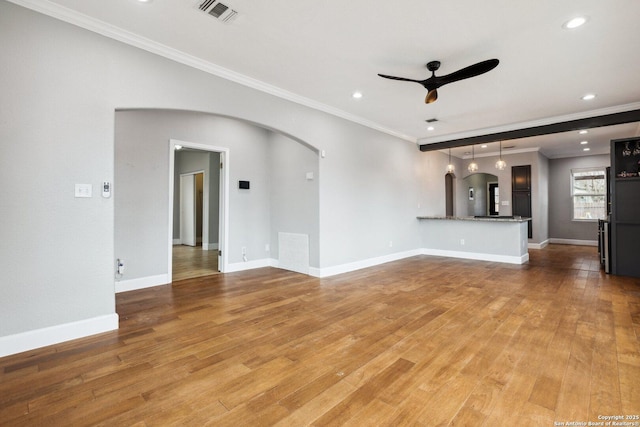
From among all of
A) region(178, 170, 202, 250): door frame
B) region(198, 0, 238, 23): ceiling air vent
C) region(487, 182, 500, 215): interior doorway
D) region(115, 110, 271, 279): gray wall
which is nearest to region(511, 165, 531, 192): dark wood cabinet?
region(487, 182, 500, 215): interior doorway

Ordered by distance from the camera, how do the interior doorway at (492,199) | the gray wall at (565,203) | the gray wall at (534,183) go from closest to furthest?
the gray wall at (534,183), the gray wall at (565,203), the interior doorway at (492,199)

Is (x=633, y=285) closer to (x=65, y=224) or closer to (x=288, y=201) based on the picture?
(x=288, y=201)

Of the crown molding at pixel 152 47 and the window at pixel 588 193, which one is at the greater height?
the crown molding at pixel 152 47

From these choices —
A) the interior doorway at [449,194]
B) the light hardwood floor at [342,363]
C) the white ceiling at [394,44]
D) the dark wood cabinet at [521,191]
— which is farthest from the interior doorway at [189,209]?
the dark wood cabinet at [521,191]

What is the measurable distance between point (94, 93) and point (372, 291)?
12.7ft

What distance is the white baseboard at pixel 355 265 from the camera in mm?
5102

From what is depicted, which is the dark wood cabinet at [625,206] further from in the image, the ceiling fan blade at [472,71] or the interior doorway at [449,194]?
the interior doorway at [449,194]

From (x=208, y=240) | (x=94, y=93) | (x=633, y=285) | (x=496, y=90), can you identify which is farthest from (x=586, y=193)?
(x=94, y=93)

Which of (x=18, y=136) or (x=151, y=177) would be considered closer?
(x=18, y=136)

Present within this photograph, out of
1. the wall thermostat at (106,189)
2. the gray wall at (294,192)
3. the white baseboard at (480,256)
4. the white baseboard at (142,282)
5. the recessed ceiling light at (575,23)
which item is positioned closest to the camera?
the recessed ceiling light at (575,23)

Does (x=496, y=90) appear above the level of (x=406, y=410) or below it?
above

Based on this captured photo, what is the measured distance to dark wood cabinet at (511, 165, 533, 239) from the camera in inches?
343

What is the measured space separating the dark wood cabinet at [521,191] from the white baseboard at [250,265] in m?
7.47

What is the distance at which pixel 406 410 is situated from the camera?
5.66ft
